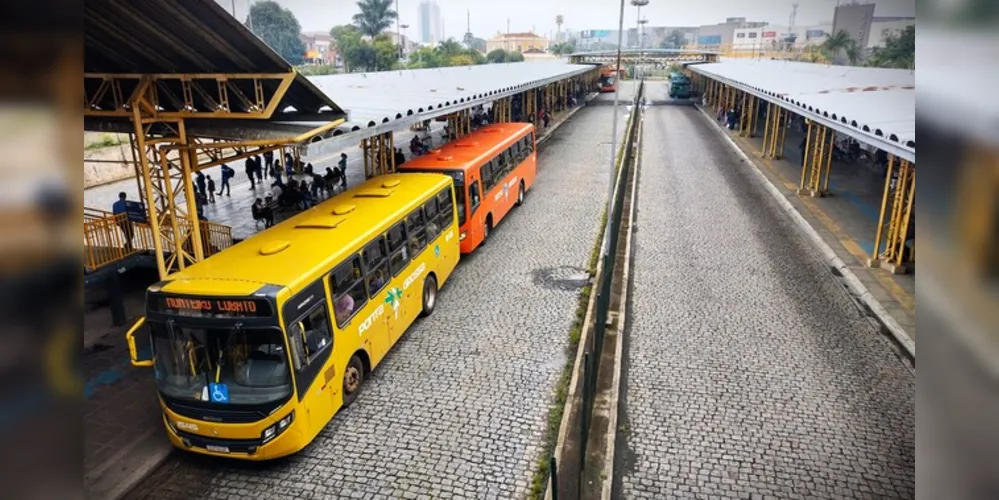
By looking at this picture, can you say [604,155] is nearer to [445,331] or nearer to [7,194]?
[445,331]

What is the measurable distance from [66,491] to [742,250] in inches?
610

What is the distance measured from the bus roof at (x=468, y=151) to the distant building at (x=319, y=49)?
68119 millimetres

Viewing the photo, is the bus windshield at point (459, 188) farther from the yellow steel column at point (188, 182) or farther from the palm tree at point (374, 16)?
the palm tree at point (374, 16)

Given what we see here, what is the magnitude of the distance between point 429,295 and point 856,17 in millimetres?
10080

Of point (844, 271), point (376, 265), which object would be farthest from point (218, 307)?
point (844, 271)

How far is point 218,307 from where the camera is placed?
705 centimetres

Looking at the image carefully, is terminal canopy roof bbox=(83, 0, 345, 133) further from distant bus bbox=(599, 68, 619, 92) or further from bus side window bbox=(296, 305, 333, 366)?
distant bus bbox=(599, 68, 619, 92)

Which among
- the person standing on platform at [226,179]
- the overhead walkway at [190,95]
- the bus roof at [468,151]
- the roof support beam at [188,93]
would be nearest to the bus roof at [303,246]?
the overhead walkway at [190,95]

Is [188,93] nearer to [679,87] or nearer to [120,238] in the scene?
[120,238]

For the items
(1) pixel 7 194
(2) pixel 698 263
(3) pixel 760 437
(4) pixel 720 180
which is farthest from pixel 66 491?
(4) pixel 720 180

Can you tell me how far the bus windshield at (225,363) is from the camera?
7.13 metres

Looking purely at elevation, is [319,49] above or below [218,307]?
above

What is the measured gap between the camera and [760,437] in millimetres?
7863

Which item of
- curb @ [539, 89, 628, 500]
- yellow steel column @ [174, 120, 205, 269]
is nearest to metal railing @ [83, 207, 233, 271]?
yellow steel column @ [174, 120, 205, 269]
